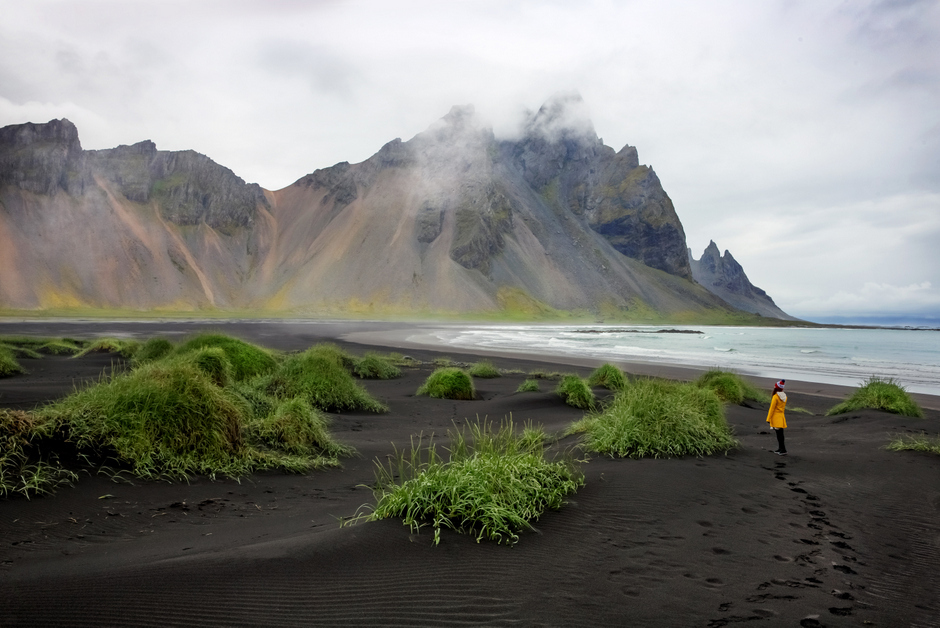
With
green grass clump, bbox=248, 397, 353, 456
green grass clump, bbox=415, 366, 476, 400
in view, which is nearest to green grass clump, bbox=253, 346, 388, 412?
green grass clump, bbox=415, 366, 476, 400

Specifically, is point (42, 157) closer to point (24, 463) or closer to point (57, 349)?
point (57, 349)

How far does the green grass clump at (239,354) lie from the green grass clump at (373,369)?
5.34m

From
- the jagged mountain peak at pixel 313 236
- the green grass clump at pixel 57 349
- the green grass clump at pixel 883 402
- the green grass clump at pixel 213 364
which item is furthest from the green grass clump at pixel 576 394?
the jagged mountain peak at pixel 313 236

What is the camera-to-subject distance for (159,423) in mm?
6789

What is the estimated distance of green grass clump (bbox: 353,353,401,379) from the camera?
786 inches

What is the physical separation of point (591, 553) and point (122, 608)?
3290mm

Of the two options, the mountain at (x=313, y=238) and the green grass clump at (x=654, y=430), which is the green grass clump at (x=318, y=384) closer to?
the green grass clump at (x=654, y=430)

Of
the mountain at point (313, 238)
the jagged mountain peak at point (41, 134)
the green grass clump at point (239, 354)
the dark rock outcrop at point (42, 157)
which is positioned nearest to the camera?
the green grass clump at point (239, 354)

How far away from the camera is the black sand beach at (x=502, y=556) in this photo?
11.4 feet

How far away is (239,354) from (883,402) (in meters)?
16.2

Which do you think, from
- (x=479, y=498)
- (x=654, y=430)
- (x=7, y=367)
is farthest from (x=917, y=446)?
(x=7, y=367)

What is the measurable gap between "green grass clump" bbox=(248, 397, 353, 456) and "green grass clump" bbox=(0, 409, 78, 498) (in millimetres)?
2805

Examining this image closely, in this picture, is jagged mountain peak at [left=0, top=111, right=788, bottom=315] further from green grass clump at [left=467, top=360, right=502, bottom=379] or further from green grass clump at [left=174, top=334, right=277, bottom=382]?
green grass clump at [left=174, top=334, right=277, bottom=382]

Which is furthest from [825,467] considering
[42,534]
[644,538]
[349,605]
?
[42,534]
